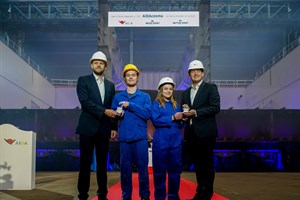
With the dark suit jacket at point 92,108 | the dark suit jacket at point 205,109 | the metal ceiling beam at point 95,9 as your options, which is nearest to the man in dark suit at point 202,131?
the dark suit jacket at point 205,109

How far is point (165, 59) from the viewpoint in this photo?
34312mm

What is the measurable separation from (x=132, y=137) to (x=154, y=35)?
26034mm

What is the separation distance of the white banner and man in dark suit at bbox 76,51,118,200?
14.4 metres

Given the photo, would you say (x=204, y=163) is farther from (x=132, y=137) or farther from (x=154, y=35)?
(x=154, y=35)

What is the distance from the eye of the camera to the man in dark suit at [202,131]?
449 cm

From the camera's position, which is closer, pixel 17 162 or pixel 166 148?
pixel 166 148

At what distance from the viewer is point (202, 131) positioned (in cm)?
452

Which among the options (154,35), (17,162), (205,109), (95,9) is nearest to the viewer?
(205,109)

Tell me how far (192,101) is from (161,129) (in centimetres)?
63

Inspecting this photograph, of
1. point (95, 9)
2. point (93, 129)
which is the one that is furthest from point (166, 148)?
point (95, 9)

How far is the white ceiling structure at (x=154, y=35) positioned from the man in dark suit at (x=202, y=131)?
1369 centimetres

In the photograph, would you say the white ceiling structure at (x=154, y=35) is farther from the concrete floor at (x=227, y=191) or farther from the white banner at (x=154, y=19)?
the concrete floor at (x=227, y=191)

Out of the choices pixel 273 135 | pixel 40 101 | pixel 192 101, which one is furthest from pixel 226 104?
pixel 192 101

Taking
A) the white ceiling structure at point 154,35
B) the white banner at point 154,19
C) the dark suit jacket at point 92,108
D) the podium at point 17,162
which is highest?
the white ceiling structure at point 154,35
